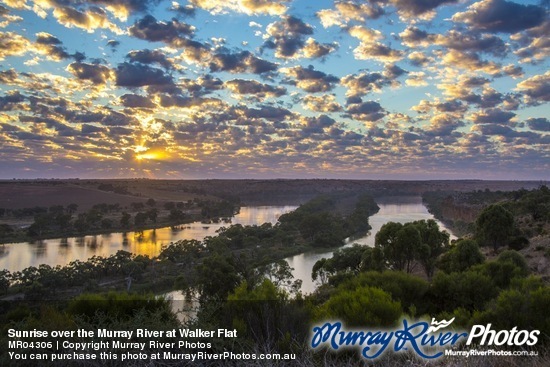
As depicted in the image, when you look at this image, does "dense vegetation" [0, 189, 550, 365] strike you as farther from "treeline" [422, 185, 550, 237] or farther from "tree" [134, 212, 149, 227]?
"tree" [134, 212, 149, 227]

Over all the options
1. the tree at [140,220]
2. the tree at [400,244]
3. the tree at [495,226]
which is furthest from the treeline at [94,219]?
the tree at [495,226]

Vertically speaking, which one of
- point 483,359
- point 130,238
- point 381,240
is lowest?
point 130,238

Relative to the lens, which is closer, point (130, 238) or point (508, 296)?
point (508, 296)

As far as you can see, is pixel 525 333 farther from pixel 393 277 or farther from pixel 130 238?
pixel 130 238

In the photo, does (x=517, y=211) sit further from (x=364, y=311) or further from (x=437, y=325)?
(x=364, y=311)

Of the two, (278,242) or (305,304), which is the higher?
(305,304)

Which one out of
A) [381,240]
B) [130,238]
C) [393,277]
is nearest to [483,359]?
[393,277]

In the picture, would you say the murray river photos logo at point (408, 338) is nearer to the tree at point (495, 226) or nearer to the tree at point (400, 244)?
the tree at point (400, 244)
